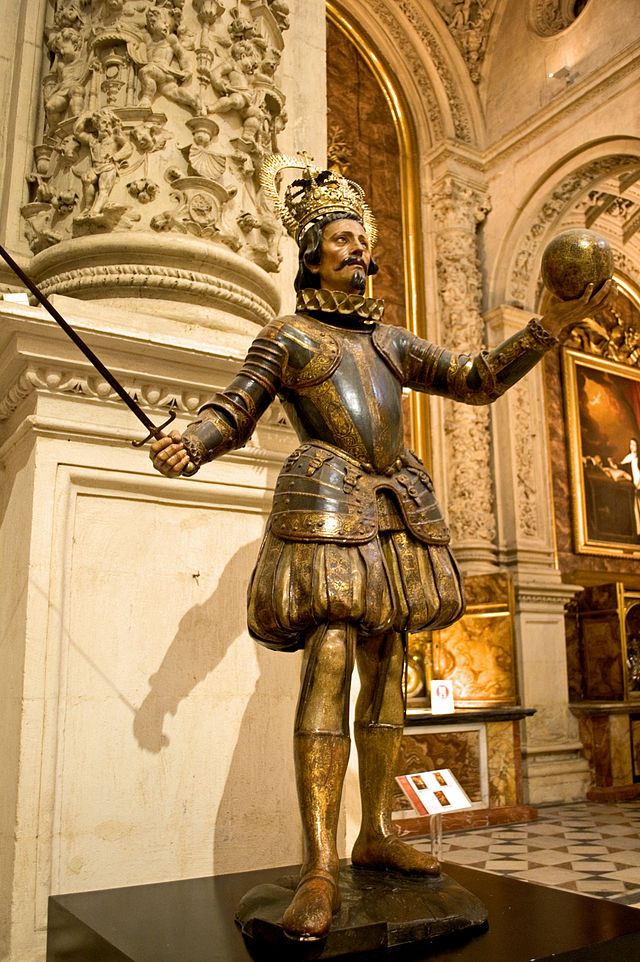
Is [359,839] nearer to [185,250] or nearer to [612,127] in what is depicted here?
[185,250]

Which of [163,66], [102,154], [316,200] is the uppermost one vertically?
[163,66]

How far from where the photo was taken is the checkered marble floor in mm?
5055

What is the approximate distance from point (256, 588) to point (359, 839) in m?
0.71

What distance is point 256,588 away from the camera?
77.0 inches

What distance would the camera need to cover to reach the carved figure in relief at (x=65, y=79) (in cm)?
313

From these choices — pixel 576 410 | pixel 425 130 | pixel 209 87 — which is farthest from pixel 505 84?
pixel 209 87

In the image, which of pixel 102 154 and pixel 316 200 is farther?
pixel 102 154

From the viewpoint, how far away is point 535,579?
31.0 ft

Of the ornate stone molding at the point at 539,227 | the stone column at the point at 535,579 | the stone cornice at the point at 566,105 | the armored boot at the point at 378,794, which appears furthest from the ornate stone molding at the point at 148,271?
the ornate stone molding at the point at 539,227

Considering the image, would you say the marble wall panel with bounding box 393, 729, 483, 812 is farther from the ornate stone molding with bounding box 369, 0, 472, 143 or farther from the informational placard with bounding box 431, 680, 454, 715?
the ornate stone molding with bounding box 369, 0, 472, 143

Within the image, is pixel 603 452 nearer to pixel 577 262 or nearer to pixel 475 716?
pixel 475 716

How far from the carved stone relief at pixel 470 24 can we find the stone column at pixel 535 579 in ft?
11.7

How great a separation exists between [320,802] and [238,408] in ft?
2.94

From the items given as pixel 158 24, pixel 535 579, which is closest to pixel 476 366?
pixel 158 24
